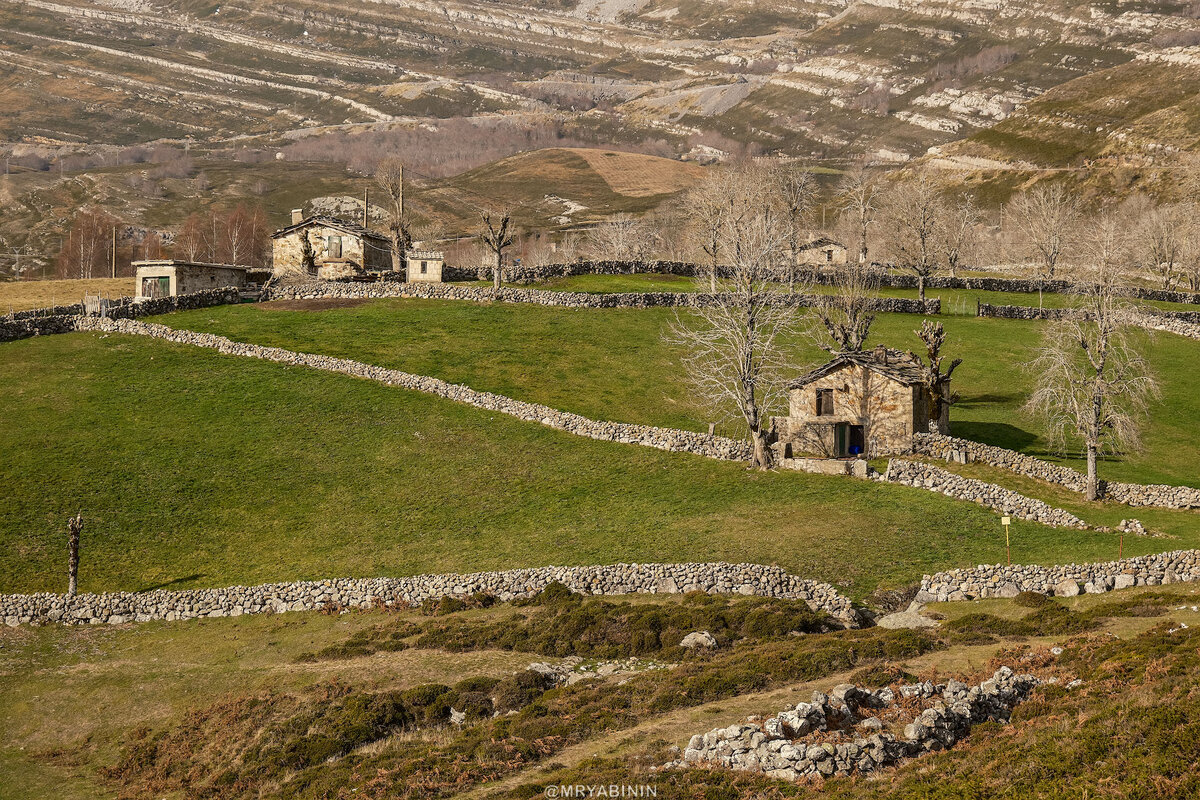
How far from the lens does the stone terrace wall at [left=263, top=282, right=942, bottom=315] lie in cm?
7669

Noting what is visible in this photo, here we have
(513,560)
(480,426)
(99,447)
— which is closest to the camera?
(513,560)

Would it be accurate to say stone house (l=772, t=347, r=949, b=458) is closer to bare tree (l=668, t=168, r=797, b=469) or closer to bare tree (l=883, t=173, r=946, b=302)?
bare tree (l=668, t=168, r=797, b=469)

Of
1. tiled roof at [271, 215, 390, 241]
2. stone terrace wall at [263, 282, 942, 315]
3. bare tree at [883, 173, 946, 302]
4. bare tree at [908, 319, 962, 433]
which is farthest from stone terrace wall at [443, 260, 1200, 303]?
bare tree at [908, 319, 962, 433]

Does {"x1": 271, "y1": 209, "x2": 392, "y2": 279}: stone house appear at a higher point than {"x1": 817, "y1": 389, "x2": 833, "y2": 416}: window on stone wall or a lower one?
higher

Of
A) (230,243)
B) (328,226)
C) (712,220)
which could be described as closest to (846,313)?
(712,220)

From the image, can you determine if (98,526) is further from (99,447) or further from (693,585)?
(693,585)

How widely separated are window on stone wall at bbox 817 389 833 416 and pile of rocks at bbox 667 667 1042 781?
29224mm

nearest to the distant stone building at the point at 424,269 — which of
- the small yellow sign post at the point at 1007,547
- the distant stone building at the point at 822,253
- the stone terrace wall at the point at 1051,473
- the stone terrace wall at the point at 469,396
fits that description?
the stone terrace wall at the point at 469,396

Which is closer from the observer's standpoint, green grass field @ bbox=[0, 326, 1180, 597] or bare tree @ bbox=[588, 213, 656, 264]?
green grass field @ bbox=[0, 326, 1180, 597]

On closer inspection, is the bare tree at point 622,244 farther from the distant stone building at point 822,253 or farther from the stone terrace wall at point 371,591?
the stone terrace wall at point 371,591

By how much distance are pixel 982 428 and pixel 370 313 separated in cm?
4327

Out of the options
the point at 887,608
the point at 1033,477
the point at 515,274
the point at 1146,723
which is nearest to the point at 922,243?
the point at 515,274

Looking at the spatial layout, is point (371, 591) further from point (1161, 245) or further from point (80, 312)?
point (1161, 245)

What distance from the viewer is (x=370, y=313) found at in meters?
72.1
